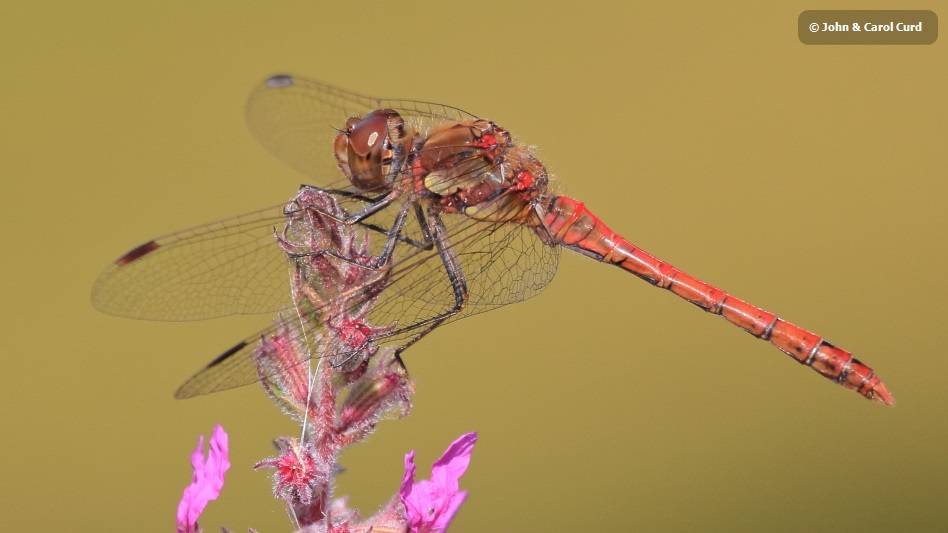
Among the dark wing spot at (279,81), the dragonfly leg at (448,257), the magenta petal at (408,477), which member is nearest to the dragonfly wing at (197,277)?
the dragonfly leg at (448,257)

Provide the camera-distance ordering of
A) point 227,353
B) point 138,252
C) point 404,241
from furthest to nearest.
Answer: point 404,241
point 138,252
point 227,353

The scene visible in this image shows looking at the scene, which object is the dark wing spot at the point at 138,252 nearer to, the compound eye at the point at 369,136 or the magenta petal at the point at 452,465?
the compound eye at the point at 369,136

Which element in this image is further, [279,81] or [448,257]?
[279,81]

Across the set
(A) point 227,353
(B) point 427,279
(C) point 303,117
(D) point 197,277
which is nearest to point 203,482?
(A) point 227,353

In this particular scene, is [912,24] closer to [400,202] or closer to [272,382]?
[400,202]

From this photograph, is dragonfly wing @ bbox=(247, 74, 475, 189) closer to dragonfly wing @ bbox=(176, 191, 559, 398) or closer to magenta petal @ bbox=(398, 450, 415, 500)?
dragonfly wing @ bbox=(176, 191, 559, 398)

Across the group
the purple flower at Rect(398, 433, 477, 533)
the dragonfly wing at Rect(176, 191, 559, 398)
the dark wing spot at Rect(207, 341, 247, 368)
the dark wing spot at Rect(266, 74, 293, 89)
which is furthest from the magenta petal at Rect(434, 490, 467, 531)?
the dark wing spot at Rect(266, 74, 293, 89)

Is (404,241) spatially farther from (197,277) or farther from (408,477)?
(408,477)

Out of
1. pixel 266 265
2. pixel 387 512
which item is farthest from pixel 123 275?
pixel 387 512
